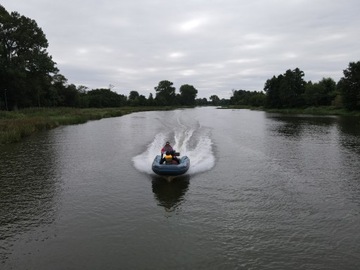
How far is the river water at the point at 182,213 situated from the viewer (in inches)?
346

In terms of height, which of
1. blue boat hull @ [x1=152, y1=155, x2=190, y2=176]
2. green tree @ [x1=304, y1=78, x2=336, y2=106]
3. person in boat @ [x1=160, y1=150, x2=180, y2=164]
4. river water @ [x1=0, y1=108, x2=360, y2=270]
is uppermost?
green tree @ [x1=304, y1=78, x2=336, y2=106]

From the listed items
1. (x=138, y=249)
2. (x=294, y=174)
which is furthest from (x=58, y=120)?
(x=138, y=249)

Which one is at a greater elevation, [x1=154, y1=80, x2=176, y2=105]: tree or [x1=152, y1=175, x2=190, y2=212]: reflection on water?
[x1=154, y1=80, x2=176, y2=105]: tree

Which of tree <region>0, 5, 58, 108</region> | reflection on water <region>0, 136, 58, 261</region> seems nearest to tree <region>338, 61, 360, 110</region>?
tree <region>0, 5, 58, 108</region>

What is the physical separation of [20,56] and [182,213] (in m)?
52.2

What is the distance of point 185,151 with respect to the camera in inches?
989

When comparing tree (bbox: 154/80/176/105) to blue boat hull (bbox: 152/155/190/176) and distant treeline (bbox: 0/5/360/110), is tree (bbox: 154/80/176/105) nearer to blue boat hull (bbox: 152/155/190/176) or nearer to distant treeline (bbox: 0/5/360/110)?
distant treeline (bbox: 0/5/360/110)

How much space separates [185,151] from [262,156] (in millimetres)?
5915

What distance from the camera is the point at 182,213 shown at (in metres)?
12.0

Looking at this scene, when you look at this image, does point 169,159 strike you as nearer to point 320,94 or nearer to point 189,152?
point 189,152

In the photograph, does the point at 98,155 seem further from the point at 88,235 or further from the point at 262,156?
the point at 88,235

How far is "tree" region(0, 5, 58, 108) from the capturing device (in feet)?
173

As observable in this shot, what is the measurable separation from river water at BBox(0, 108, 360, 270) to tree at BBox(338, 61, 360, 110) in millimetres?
50739

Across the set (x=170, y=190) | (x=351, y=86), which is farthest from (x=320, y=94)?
(x=170, y=190)
